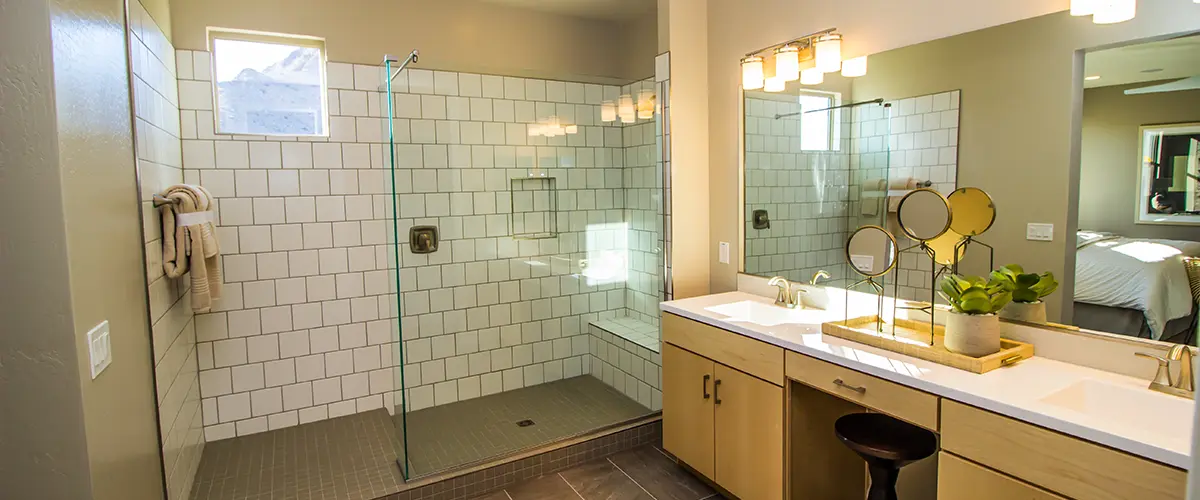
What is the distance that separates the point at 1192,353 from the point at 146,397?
3081mm

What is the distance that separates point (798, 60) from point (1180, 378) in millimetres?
1724

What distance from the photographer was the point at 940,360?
1843mm

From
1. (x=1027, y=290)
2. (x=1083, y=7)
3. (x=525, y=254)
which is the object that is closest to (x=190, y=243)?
(x=525, y=254)

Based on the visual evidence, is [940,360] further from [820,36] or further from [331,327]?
[331,327]

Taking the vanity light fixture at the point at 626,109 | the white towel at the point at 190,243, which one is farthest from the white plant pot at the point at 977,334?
the white towel at the point at 190,243

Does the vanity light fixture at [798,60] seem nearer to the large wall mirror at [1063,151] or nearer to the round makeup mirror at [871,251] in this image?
the large wall mirror at [1063,151]

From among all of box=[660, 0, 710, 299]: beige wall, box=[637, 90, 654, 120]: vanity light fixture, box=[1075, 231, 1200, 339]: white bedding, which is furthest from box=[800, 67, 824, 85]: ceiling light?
box=[1075, 231, 1200, 339]: white bedding

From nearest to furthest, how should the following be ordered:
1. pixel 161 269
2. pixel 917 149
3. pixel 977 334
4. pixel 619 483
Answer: pixel 977 334, pixel 917 149, pixel 161 269, pixel 619 483

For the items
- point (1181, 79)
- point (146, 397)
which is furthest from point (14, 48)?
point (1181, 79)

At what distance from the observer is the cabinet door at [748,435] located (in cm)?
225

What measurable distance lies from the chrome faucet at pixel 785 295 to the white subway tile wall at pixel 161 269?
2.48m

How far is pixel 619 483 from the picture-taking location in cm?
282

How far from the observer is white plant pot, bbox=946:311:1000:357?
5.97 ft

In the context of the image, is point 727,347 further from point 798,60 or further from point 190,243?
point 190,243
